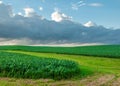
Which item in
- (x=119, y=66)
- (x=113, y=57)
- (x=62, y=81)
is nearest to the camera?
(x=62, y=81)

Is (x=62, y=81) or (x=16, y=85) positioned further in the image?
(x=62, y=81)

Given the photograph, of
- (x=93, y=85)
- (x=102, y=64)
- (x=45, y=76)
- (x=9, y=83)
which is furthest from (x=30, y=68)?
(x=102, y=64)

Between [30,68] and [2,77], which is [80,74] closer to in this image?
[30,68]

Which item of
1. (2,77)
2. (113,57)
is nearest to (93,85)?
(2,77)

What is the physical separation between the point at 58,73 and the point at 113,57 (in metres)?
21.6

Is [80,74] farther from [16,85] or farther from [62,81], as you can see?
[16,85]

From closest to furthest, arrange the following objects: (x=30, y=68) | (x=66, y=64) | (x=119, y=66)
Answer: (x=30, y=68) < (x=66, y=64) < (x=119, y=66)

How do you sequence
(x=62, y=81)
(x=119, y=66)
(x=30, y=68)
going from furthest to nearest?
(x=119, y=66), (x=30, y=68), (x=62, y=81)

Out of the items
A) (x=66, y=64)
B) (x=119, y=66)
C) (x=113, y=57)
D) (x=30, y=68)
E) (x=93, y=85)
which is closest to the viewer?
(x=93, y=85)

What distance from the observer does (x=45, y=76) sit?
30469 millimetres

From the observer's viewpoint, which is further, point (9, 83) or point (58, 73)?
point (58, 73)

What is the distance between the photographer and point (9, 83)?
91.7ft

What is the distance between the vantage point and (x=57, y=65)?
33.4 m

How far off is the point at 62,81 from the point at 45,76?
5.87ft
